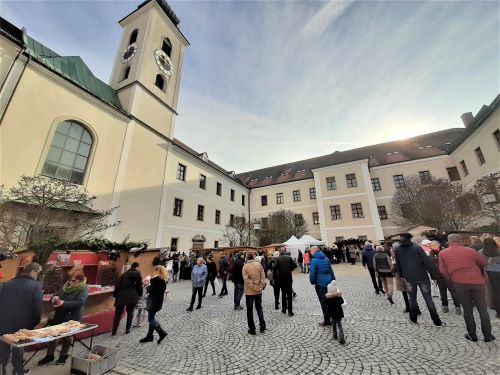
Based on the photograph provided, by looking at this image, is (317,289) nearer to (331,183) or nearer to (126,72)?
(126,72)

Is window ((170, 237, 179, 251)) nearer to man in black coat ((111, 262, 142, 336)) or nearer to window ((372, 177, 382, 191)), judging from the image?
man in black coat ((111, 262, 142, 336))

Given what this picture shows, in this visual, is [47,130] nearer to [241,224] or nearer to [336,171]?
[241,224]

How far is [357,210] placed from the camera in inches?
1105

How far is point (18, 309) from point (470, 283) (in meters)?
7.80

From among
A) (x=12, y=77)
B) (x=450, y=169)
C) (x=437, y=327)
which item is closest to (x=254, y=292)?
(x=437, y=327)

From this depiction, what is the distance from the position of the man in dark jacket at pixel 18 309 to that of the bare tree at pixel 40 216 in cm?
414

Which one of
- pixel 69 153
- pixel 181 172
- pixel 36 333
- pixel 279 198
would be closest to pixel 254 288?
pixel 36 333

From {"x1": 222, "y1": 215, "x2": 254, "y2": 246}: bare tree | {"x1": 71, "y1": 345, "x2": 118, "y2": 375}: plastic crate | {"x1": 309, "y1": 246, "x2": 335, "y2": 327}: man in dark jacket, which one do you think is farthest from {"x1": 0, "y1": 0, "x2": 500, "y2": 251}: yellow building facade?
{"x1": 309, "y1": 246, "x2": 335, "y2": 327}: man in dark jacket

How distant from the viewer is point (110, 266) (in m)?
9.91

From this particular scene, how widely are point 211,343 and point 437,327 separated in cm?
495

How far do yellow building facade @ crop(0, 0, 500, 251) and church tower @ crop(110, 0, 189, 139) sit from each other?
0.36ft

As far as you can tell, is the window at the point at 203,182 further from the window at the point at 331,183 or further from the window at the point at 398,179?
the window at the point at 398,179

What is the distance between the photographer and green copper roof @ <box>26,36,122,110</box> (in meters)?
13.8

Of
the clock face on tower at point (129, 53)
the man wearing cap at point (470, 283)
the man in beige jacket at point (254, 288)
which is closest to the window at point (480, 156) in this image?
the man wearing cap at point (470, 283)
